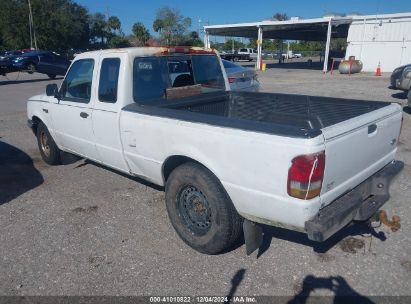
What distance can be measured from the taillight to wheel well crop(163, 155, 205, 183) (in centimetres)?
107

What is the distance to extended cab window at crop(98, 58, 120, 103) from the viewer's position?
4204mm

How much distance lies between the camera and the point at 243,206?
306 cm

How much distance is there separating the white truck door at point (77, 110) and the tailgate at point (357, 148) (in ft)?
10.1

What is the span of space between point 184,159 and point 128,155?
881mm

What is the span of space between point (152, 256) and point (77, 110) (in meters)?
2.37

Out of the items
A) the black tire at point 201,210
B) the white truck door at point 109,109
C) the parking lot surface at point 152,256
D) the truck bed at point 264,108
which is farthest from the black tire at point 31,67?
the black tire at point 201,210

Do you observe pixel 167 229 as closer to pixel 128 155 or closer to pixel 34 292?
pixel 128 155

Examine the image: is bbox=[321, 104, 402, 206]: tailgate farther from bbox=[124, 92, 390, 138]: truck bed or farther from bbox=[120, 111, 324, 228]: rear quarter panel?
bbox=[124, 92, 390, 138]: truck bed

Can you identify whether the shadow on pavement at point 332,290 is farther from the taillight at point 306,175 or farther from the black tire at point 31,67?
the black tire at point 31,67

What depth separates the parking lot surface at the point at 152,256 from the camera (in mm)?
3092

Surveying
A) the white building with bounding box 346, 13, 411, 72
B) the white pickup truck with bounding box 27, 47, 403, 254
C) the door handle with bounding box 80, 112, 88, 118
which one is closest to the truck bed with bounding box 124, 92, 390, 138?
the white pickup truck with bounding box 27, 47, 403, 254

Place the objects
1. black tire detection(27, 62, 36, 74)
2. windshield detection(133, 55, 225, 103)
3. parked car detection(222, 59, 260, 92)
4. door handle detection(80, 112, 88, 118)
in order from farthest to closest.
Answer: black tire detection(27, 62, 36, 74), parked car detection(222, 59, 260, 92), door handle detection(80, 112, 88, 118), windshield detection(133, 55, 225, 103)

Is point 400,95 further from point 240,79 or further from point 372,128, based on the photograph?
point 372,128

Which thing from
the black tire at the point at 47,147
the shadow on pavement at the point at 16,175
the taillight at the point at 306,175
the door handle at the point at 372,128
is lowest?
the shadow on pavement at the point at 16,175
